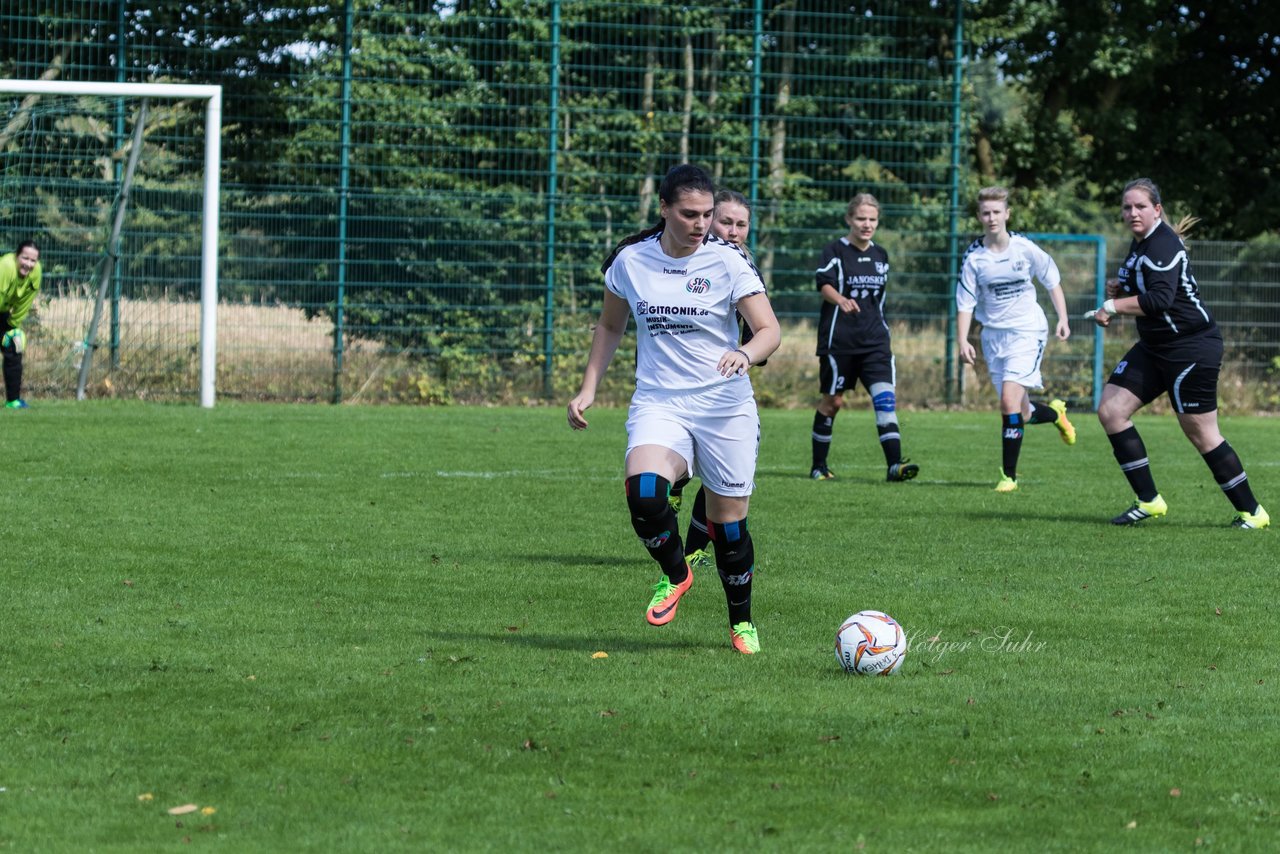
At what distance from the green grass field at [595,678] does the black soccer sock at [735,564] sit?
20 cm

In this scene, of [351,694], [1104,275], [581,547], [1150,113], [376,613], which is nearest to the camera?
[351,694]

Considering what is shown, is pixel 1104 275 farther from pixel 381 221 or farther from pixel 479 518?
pixel 479 518

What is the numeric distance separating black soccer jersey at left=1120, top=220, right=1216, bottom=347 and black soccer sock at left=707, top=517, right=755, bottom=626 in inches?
184

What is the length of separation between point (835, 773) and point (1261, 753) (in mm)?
1315

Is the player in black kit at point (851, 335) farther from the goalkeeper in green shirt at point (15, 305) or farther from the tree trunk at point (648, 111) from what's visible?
the goalkeeper in green shirt at point (15, 305)

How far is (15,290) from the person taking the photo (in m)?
18.7

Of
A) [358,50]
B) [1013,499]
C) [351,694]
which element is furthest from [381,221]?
[351,694]

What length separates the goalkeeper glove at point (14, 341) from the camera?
60.4 feet

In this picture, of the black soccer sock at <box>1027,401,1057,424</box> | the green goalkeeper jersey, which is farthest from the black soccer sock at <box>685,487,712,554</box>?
the green goalkeeper jersey

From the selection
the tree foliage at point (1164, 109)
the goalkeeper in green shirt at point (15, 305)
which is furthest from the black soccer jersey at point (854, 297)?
the tree foliage at point (1164, 109)

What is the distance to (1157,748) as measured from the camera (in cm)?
513

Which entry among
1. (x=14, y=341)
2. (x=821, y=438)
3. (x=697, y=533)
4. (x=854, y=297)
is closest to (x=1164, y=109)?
(x=854, y=297)

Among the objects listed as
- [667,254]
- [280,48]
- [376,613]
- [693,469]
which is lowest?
[376,613]

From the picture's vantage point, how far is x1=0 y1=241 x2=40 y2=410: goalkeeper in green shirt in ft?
60.7
